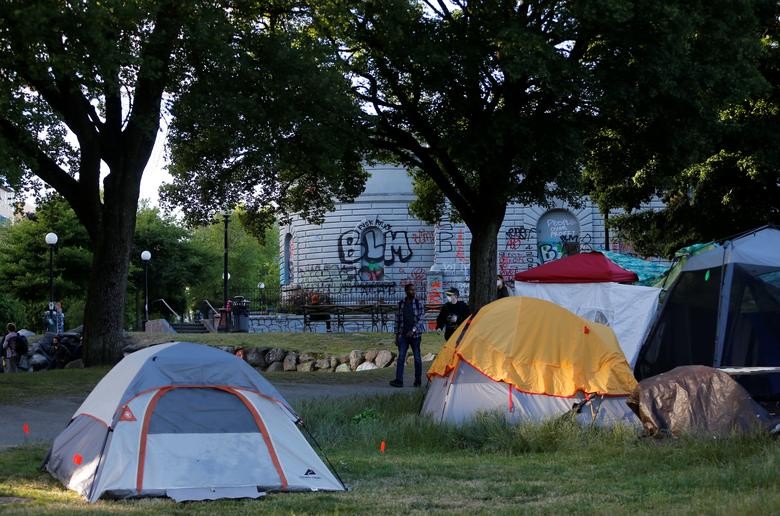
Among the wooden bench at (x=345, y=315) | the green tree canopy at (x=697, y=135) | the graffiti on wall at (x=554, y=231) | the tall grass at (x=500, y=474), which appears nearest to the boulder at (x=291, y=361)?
the wooden bench at (x=345, y=315)

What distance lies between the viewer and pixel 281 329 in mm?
41125

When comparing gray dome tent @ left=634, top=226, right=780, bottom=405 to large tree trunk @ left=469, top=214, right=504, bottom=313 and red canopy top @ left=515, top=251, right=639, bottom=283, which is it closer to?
red canopy top @ left=515, top=251, right=639, bottom=283

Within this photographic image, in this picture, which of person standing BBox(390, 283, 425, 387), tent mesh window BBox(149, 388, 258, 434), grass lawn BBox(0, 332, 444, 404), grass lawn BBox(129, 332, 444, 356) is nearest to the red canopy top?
person standing BBox(390, 283, 425, 387)

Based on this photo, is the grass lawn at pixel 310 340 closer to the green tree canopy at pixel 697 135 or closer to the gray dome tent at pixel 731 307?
the green tree canopy at pixel 697 135

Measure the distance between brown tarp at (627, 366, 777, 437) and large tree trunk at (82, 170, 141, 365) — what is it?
1249cm

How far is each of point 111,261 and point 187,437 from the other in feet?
40.2

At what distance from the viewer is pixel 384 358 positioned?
93.8 ft

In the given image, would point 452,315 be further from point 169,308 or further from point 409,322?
point 169,308

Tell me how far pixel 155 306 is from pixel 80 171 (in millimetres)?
41707

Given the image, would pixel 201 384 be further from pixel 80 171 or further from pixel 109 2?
pixel 80 171

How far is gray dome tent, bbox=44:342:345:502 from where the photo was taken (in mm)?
8344

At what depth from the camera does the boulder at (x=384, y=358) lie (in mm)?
28453

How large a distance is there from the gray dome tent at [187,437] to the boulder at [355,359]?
63.7 ft

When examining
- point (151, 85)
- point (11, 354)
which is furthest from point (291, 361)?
point (151, 85)
